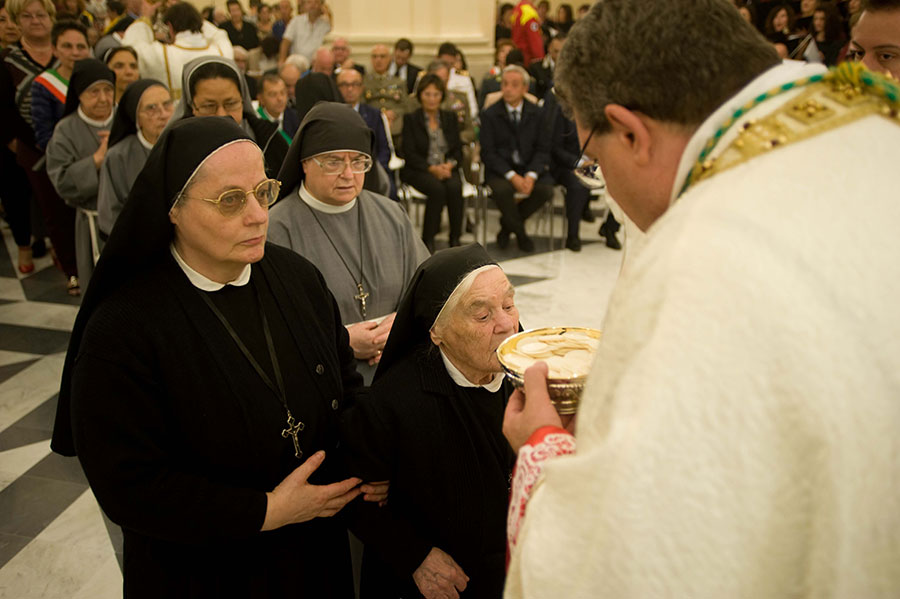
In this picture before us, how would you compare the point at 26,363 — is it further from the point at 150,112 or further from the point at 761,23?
the point at 761,23

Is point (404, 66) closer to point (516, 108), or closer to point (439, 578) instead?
point (516, 108)

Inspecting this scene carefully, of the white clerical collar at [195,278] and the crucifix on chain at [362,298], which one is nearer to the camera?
the white clerical collar at [195,278]

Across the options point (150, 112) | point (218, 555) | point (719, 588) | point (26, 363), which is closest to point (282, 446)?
point (218, 555)

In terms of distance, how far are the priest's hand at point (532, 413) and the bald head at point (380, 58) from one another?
318 inches

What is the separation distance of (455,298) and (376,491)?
654mm

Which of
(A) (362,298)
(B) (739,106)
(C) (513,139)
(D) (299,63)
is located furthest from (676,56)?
(D) (299,63)

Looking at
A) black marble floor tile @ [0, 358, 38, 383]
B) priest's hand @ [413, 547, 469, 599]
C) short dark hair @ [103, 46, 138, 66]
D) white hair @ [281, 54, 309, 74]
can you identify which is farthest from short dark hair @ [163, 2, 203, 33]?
priest's hand @ [413, 547, 469, 599]

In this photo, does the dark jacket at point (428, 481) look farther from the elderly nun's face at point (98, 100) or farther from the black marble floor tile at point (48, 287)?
the black marble floor tile at point (48, 287)

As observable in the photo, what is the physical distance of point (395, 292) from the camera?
347 cm

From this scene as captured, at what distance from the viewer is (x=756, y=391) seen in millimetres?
896

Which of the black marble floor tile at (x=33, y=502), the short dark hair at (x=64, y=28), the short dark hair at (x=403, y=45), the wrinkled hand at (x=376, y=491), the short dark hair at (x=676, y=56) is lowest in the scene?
the black marble floor tile at (x=33, y=502)

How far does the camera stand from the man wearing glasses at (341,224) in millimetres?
3367

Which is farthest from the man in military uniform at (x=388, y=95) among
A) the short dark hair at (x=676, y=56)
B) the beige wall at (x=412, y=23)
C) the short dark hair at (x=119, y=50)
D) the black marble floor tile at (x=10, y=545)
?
the short dark hair at (x=676, y=56)

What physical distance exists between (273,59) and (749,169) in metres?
11.0
